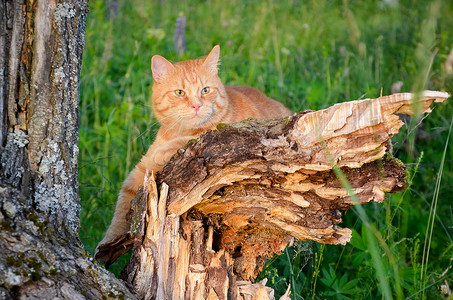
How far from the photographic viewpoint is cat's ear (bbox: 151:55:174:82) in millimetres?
3164

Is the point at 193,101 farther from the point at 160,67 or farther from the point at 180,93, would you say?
the point at 160,67

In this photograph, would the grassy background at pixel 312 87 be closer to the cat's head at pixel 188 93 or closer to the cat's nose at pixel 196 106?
the cat's head at pixel 188 93

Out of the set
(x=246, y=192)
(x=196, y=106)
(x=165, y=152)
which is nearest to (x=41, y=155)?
(x=165, y=152)

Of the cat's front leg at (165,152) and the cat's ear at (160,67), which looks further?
the cat's ear at (160,67)

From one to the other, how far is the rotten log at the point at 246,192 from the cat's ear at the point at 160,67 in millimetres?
1241

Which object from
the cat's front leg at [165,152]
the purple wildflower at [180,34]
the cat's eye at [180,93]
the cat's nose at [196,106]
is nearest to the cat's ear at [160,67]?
the cat's eye at [180,93]

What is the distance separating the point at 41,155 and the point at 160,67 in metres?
1.55

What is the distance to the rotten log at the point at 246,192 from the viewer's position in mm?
1818

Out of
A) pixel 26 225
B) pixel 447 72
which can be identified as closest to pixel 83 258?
pixel 26 225

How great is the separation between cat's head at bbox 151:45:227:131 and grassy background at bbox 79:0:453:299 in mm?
191

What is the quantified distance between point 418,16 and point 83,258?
586 cm

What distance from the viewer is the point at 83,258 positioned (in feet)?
6.08

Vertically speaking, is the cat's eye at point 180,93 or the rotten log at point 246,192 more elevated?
the cat's eye at point 180,93

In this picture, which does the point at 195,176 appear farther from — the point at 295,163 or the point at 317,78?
the point at 317,78
